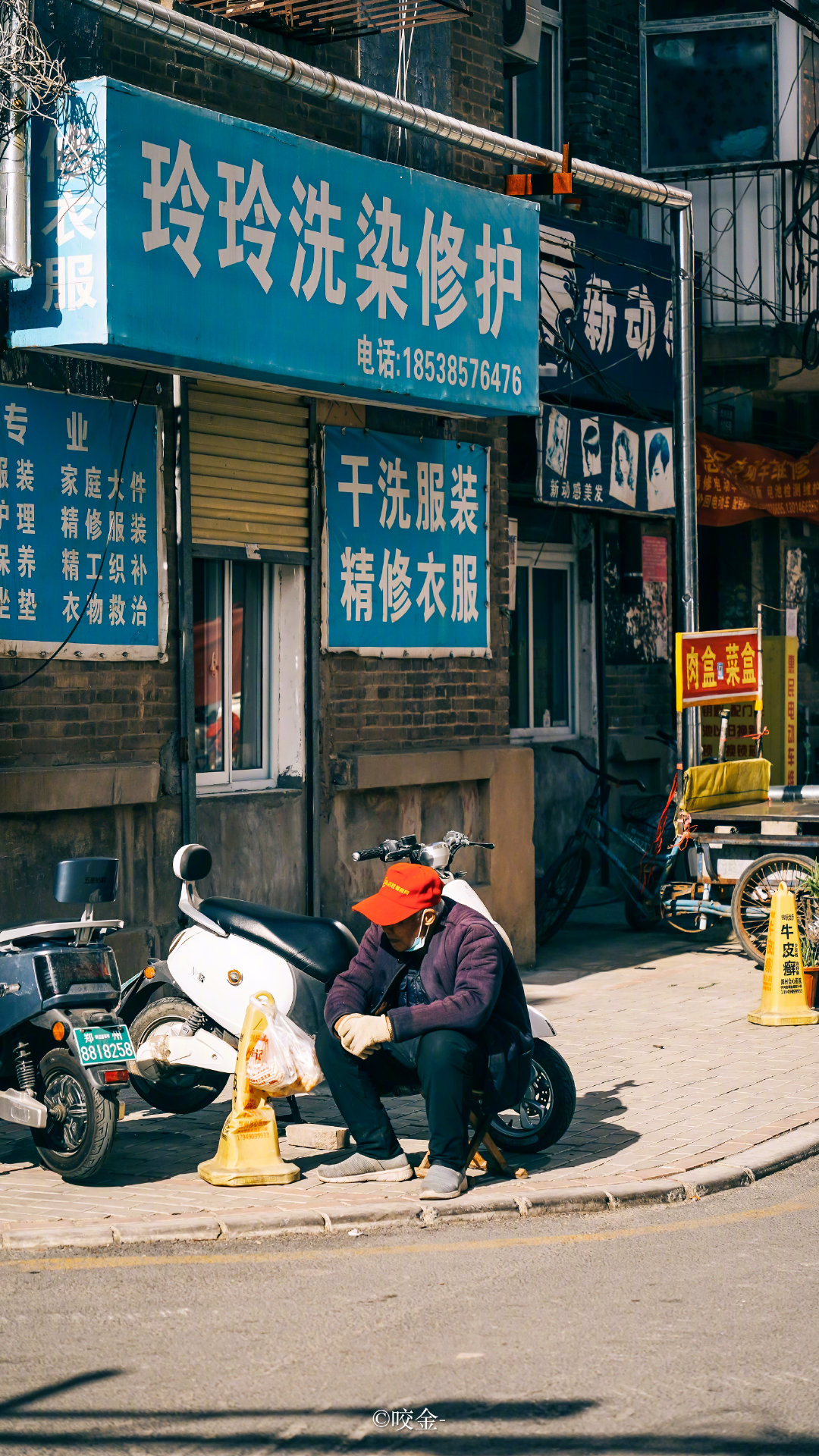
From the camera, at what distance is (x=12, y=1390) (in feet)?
15.5

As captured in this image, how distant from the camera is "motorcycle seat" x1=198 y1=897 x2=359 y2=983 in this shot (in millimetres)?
7195

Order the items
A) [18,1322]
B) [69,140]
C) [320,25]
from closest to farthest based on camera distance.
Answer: [18,1322], [69,140], [320,25]

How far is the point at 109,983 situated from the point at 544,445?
Result: 25.5 feet

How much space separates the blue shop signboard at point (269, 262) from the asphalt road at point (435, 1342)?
177 inches

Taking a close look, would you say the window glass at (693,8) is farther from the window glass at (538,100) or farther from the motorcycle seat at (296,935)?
the motorcycle seat at (296,935)

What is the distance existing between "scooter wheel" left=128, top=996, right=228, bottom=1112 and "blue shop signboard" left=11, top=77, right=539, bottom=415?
3112mm

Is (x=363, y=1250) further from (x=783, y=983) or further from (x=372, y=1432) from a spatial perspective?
(x=783, y=983)

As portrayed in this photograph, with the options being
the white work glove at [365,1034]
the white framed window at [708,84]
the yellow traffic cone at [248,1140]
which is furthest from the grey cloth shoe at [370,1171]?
the white framed window at [708,84]

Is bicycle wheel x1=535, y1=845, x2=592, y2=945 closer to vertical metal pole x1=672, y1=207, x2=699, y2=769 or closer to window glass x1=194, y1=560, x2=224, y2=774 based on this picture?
vertical metal pole x1=672, y1=207, x2=699, y2=769

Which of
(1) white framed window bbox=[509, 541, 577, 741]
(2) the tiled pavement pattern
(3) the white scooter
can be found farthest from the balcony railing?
(3) the white scooter

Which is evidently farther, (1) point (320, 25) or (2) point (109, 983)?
(1) point (320, 25)

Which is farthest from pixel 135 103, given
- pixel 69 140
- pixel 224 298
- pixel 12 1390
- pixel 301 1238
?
pixel 12 1390

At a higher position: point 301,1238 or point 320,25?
point 320,25

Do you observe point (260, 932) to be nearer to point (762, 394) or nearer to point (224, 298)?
point (224, 298)
